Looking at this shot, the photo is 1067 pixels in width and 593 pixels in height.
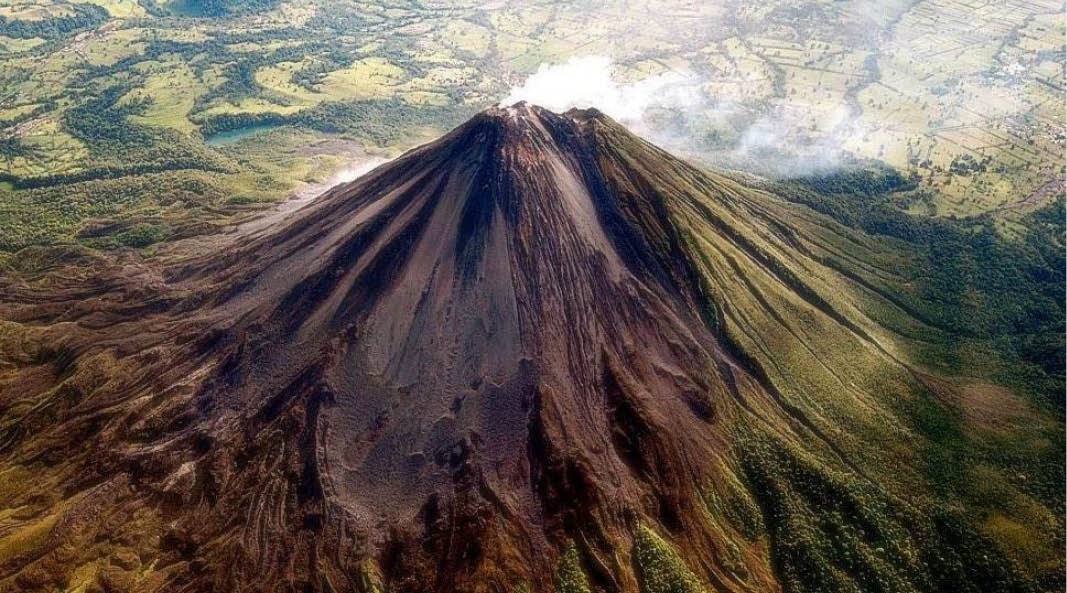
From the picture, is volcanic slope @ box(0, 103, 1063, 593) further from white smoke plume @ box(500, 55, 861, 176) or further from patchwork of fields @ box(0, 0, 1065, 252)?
white smoke plume @ box(500, 55, 861, 176)

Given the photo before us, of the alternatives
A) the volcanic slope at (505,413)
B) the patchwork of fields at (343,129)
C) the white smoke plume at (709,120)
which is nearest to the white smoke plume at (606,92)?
the white smoke plume at (709,120)

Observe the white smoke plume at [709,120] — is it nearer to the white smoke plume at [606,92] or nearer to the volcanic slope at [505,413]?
the white smoke plume at [606,92]

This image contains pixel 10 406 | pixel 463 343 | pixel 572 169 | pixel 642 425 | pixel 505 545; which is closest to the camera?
pixel 505 545

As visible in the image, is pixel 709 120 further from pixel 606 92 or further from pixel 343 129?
pixel 343 129

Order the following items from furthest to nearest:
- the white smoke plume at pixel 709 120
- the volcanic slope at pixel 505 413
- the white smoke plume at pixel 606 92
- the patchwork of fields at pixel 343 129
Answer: the white smoke plume at pixel 606 92, the white smoke plume at pixel 709 120, the patchwork of fields at pixel 343 129, the volcanic slope at pixel 505 413

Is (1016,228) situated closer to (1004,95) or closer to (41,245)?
(1004,95)

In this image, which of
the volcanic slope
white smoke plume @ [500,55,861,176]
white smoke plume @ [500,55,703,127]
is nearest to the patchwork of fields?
white smoke plume @ [500,55,861,176]

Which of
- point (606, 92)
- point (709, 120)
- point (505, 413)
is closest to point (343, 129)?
point (606, 92)

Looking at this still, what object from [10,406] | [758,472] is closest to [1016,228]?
[758,472]
